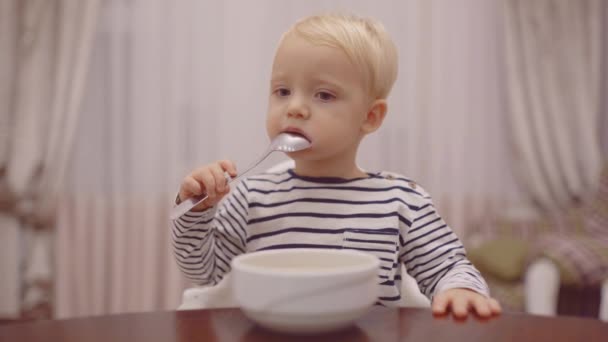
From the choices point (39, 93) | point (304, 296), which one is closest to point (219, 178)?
point (304, 296)

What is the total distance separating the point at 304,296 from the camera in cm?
50

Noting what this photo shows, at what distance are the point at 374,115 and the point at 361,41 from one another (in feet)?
0.45

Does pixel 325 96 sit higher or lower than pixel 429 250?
higher

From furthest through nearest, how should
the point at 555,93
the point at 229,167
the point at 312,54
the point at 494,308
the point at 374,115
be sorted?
the point at 555,93, the point at 374,115, the point at 312,54, the point at 229,167, the point at 494,308

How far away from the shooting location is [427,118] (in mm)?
2453

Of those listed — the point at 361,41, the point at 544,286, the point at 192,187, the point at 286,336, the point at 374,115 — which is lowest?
the point at 544,286

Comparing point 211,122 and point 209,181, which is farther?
point 211,122

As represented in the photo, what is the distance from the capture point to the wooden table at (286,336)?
0.55 m

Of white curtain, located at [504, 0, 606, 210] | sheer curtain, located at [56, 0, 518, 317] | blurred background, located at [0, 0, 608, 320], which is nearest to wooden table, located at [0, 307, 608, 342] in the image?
blurred background, located at [0, 0, 608, 320]

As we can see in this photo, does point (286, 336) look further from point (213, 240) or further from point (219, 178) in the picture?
point (213, 240)

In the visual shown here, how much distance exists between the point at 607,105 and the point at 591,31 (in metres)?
0.34

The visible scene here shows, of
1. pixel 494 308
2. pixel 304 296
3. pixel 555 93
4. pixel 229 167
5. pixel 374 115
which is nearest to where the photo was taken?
pixel 304 296

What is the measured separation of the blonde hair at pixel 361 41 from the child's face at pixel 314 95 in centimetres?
1

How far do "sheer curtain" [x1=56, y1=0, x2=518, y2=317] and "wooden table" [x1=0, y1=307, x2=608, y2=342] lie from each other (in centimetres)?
171
